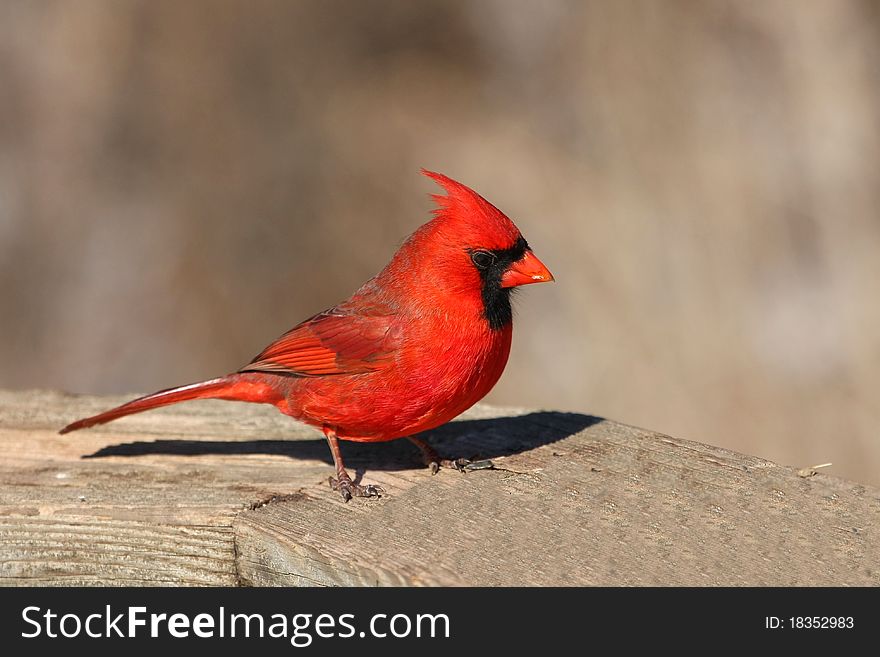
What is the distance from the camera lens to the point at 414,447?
364cm

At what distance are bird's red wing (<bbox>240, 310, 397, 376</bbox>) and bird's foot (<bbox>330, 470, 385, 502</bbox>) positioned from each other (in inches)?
11.5

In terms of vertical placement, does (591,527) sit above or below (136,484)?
above

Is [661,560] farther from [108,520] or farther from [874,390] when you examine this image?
[874,390]

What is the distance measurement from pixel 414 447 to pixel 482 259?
650 millimetres

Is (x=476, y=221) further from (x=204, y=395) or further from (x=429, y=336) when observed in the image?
(x=204, y=395)

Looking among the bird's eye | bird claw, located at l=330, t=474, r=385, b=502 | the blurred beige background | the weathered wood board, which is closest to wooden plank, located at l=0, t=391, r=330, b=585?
the weathered wood board

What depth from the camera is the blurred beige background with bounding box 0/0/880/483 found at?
496cm

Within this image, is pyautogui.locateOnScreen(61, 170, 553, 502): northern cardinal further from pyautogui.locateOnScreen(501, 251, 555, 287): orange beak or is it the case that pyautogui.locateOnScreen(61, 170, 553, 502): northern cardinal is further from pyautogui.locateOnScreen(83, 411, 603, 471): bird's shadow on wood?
pyautogui.locateOnScreen(83, 411, 603, 471): bird's shadow on wood

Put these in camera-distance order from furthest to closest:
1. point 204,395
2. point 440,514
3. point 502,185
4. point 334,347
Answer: point 502,185 → point 204,395 → point 334,347 → point 440,514

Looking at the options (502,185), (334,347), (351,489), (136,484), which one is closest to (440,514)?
(351,489)

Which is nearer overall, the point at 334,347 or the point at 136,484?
the point at 136,484

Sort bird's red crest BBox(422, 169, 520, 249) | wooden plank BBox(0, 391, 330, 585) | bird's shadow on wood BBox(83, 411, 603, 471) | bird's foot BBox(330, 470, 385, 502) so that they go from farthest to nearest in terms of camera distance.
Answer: bird's shadow on wood BBox(83, 411, 603, 471)
bird's red crest BBox(422, 169, 520, 249)
bird's foot BBox(330, 470, 385, 502)
wooden plank BBox(0, 391, 330, 585)

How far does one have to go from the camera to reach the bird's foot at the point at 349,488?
3137 millimetres

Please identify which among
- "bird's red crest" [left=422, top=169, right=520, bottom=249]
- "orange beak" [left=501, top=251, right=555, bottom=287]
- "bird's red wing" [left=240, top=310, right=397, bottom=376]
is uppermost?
"bird's red crest" [left=422, top=169, right=520, bottom=249]
